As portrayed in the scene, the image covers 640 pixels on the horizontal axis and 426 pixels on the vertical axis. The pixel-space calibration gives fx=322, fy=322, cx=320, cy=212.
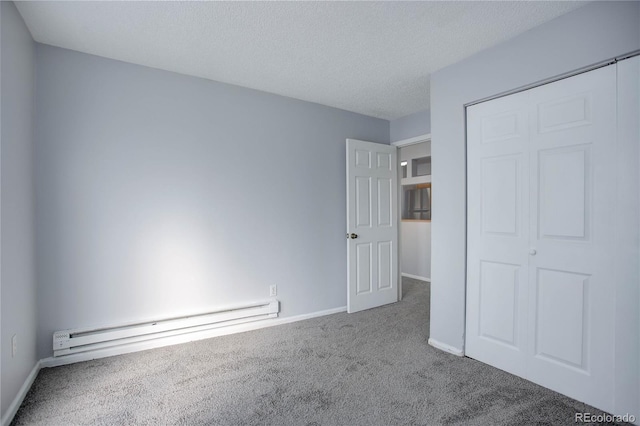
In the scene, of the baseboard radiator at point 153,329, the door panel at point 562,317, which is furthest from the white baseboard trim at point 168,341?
the door panel at point 562,317

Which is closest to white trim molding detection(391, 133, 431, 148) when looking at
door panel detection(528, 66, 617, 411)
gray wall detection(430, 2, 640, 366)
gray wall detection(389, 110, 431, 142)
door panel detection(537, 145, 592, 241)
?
gray wall detection(389, 110, 431, 142)

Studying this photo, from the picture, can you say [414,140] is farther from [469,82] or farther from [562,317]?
[562,317]

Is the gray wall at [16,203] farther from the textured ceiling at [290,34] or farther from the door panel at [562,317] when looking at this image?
the door panel at [562,317]

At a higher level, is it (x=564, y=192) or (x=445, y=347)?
(x=564, y=192)

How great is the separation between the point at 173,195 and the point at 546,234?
2.98 m

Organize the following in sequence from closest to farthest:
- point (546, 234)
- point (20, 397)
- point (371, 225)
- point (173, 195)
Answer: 1. point (20, 397)
2. point (546, 234)
3. point (173, 195)
4. point (371, 225)

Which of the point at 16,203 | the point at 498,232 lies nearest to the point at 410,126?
the point at 498,232

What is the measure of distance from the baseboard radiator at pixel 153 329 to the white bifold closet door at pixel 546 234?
200 centimetres

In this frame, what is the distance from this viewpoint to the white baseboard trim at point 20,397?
178 cm

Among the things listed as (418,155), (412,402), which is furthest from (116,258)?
(418,155)

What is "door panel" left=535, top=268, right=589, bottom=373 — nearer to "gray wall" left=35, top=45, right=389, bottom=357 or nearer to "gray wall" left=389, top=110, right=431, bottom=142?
"gray wall" left=35, top=45, right=389, bottom=357

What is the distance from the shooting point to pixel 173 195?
2.92 m

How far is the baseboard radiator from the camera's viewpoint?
2496mm

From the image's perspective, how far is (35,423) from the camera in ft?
5.93
